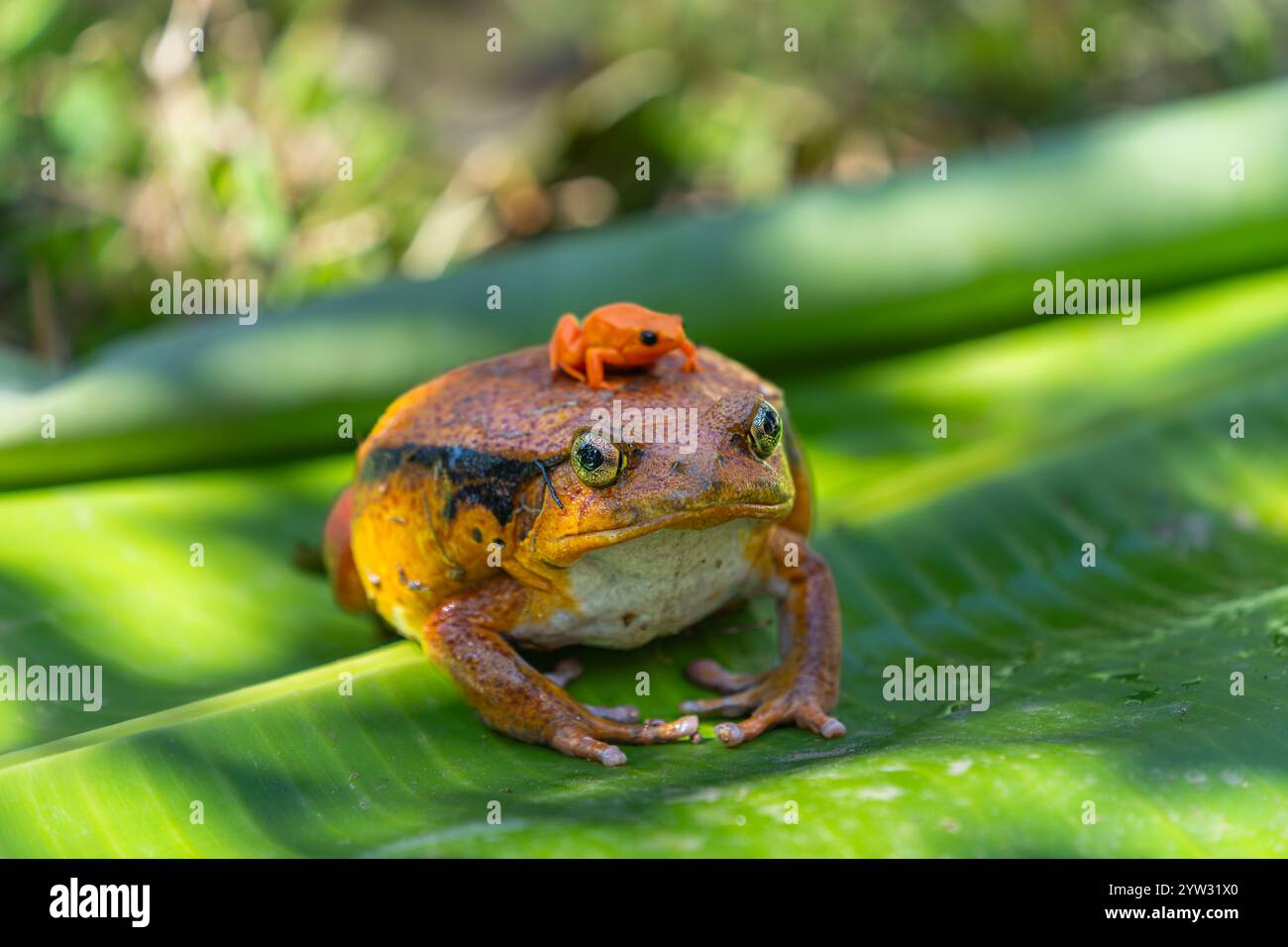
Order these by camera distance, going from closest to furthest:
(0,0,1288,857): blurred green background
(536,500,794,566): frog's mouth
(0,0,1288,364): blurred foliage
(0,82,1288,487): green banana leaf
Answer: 1. (0,0,1288,857): blurred green background
2. (536,500,794,566): frog's mouth
3. (0,82,1288,487): green banana leaf
4. (0,0,1288,364): blurred foliage

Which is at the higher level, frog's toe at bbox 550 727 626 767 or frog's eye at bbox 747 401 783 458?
frog's eye at bbox 747 401 783 458

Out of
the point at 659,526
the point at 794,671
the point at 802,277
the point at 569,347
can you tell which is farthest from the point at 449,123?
the point at 659,526

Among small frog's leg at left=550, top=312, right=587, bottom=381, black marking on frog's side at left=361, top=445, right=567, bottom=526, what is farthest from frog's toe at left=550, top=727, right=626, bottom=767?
small frog's leg at left=550, top=312, right=587, bottom=381

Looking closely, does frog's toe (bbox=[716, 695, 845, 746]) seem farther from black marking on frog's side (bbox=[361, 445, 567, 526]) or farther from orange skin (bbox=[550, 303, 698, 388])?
orange skin (bbox=[550, 303, 698, 388])

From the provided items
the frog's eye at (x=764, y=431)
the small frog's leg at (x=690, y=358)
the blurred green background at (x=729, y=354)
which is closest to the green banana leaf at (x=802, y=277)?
the blurred green background at (x=729, y=354)

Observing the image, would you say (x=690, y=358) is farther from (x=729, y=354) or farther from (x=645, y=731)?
(x=729, y=354)

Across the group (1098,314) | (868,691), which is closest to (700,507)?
(868,691)
